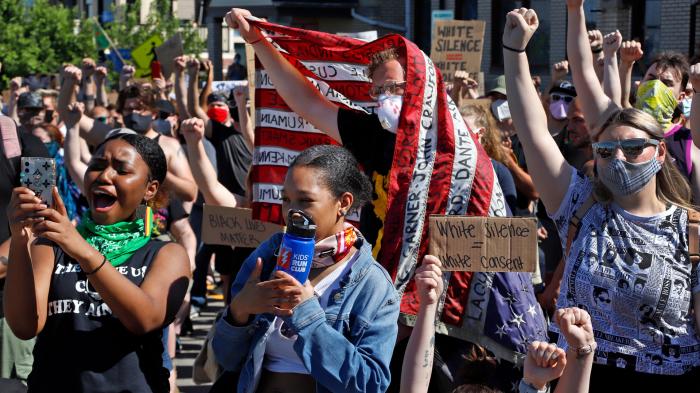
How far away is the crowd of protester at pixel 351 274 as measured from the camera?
3.28m

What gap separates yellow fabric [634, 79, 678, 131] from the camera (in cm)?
567

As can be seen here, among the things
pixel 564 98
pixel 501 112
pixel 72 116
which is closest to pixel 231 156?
pixel 72 116

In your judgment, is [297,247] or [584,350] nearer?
[297,247]

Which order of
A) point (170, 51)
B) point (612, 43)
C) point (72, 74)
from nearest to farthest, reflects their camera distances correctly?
point (612, 43), point (72, 74), point (170, 51)

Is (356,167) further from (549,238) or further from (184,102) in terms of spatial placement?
(184,102)

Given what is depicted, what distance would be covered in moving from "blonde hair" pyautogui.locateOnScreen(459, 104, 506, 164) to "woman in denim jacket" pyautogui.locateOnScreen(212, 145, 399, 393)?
248 cm

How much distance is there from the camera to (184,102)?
31.7 ft

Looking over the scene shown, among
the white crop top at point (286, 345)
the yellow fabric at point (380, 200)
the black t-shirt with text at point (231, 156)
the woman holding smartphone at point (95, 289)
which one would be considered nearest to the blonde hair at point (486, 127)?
the yellow fabric at point (380, 200)

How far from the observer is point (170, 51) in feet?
40.3

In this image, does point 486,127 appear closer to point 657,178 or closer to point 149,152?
point 657,178

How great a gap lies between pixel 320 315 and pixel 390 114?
1.60 metres

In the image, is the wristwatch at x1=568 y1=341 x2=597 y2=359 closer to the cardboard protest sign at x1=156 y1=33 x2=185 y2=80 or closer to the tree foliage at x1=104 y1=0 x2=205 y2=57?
the cardboard protest sign at x1=156 y1=33 x2=185 y2=80

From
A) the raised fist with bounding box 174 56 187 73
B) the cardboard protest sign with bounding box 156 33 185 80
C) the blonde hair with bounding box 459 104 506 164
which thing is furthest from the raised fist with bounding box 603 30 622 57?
the cardboard protest sign with bounding box 156 33 185 80

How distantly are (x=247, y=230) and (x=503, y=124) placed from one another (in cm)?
338
